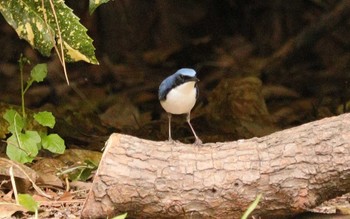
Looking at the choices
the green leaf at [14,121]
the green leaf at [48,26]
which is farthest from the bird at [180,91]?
the green leaf at [14,121]

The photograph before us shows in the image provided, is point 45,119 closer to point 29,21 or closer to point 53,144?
point 53,144

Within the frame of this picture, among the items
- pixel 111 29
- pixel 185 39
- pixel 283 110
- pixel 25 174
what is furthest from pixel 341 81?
pixel 25 174

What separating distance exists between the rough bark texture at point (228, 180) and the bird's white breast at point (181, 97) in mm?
850

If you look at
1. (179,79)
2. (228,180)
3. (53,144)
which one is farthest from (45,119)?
(228,180)

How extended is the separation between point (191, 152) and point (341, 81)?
352 centimetres

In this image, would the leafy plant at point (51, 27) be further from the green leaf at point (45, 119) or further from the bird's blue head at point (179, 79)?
the green leaf at point (45, 119)

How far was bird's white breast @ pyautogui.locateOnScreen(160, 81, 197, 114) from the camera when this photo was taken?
4211 millimetres

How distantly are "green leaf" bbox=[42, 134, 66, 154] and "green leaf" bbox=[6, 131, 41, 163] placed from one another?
0.07 meters

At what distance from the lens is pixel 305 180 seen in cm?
332

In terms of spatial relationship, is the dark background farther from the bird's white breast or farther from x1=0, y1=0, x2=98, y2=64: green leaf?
x1=0, y1=0, x2=98, y2=64: green leaf

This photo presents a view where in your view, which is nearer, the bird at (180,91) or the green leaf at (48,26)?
the green leaf at (48,26)

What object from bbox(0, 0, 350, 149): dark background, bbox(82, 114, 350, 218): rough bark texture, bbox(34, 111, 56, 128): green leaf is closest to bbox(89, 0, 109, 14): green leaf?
bbox(82, 114, 350, 218): rough bark texture

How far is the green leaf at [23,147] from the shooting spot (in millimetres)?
4414

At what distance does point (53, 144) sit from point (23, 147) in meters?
0.20
